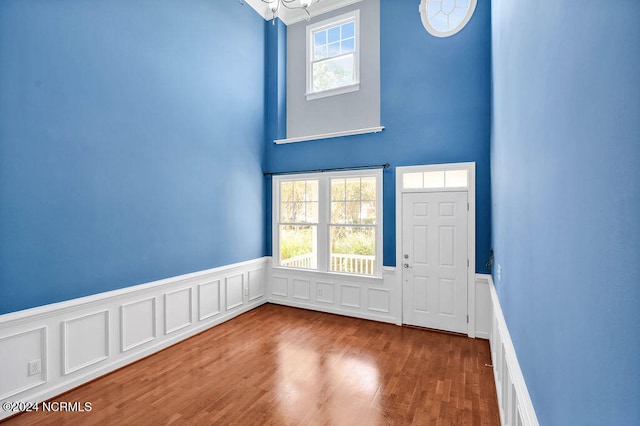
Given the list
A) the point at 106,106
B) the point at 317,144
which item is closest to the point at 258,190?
the point at 317,144

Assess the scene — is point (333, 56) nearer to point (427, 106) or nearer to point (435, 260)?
point (427, 106)

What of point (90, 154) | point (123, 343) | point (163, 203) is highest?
point (90, 154)

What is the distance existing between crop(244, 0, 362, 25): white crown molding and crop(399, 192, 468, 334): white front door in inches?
127

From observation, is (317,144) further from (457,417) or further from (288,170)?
(457,417)

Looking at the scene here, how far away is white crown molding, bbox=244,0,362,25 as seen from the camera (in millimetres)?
5078

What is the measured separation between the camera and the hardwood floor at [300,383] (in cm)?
255

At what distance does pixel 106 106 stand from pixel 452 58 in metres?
4.19

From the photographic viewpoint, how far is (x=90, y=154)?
122 inches

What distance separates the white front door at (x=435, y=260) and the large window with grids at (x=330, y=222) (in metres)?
0.46

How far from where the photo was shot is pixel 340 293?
197 inches

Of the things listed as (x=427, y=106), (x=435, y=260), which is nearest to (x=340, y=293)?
(x=435, y=260)

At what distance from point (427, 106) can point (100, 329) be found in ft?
15.4

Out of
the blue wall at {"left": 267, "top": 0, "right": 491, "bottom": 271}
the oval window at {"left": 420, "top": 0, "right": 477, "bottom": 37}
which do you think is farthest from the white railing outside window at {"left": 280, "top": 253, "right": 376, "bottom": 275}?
the oval window at {"left": 420, "top": 0, "right": 477, "bottom": 37}

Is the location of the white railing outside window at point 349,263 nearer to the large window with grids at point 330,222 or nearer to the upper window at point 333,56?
the large window with grids at point 330,222
